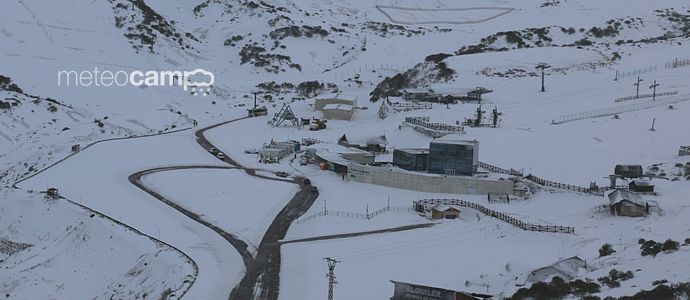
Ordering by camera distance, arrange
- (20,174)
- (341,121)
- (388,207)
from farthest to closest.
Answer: (341,121), (20,174), (388,207)

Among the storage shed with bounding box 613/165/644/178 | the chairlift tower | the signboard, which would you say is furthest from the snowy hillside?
the signboard

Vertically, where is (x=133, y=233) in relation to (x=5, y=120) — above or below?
below

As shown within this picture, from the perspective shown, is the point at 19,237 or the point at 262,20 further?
the point at 262,20

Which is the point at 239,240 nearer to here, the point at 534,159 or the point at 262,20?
the point at 534,159

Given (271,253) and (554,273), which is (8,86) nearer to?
(271,253)

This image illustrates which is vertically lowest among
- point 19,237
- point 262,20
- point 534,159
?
point 19,237

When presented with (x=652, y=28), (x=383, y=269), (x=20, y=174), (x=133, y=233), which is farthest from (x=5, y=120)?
(x=652, y=28)

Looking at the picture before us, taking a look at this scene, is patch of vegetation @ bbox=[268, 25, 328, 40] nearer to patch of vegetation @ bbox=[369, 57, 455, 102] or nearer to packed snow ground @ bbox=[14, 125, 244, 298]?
patch of vegetation @ bbox=[369, 57, 455, 102]

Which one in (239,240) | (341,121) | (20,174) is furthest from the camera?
(341,121)

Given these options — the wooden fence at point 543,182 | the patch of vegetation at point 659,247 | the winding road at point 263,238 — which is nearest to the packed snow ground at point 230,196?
the winding road at point 263,238
